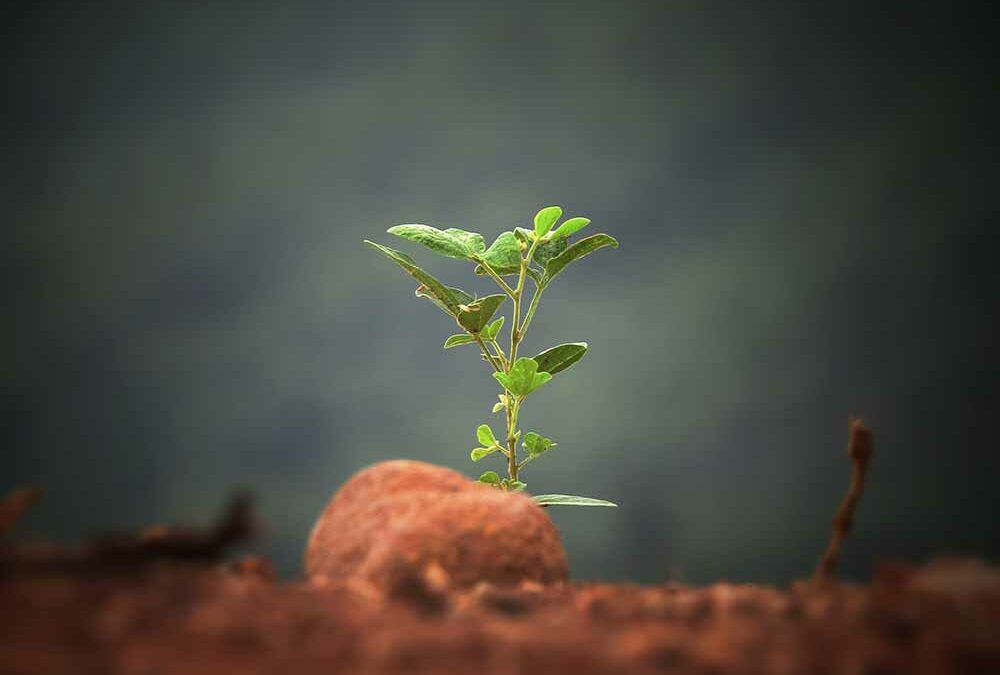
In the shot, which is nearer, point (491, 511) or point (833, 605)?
point (833, 605)

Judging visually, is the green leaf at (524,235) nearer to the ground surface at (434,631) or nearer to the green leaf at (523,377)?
the green leaf at (523,377)

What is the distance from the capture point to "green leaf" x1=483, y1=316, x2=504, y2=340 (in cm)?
268

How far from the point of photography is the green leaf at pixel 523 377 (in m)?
2.46

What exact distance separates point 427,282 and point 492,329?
305mm

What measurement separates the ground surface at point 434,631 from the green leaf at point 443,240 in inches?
58.2

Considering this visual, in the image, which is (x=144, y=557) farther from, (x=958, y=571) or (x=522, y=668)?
(x=958, y=571)

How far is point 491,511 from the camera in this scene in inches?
68.0

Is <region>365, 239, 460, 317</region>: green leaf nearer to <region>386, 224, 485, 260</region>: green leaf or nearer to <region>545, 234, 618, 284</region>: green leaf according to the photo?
<region>386, 224, 485, 260</region>: green leaf

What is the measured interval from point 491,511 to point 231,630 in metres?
0.85

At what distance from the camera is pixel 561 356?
2.74m

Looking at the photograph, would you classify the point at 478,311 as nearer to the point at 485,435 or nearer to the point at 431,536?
the point at 485,435

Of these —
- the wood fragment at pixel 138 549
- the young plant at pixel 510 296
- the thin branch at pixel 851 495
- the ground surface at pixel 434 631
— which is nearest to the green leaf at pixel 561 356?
the young plant at pixel 510 296

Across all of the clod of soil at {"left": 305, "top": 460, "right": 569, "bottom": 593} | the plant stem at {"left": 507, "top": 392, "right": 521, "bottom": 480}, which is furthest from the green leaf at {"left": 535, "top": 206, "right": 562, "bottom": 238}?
the clod of soil at {"left": 305, "top": 460, "right": 569, "bottom": 593}

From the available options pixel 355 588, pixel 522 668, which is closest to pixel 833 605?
pixel 522 668
